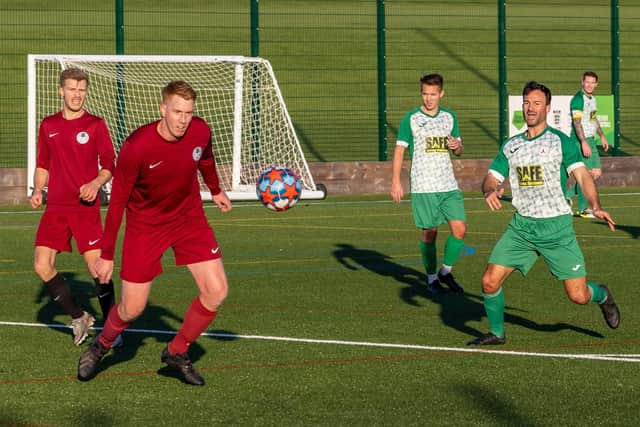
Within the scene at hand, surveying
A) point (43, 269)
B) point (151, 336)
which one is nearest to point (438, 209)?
point (151, 336)

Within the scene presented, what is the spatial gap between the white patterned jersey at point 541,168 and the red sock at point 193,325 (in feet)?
8.28

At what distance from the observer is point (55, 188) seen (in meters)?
9.84

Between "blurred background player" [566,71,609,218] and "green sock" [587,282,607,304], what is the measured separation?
334 inches

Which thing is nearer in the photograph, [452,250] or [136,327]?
[136,327]

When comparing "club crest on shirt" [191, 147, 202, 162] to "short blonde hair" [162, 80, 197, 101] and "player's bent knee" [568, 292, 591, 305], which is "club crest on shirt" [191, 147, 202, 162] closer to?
"short blonde hair" [162, 80, 197, 101]

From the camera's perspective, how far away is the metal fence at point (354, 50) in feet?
90.4

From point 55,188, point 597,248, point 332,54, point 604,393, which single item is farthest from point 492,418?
point 332,54

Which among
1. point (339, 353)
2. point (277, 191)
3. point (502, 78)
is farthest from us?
point (502, 78)

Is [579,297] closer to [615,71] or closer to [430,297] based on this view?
[430,297]

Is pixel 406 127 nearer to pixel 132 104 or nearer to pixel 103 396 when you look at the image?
pixel 103 396

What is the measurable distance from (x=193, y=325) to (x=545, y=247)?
107 inches

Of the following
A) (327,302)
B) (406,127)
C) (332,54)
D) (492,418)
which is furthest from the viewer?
(332,54)

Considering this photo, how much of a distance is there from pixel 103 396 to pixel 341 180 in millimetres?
17637

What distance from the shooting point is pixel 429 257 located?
12711 millimetres
